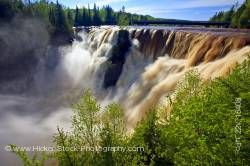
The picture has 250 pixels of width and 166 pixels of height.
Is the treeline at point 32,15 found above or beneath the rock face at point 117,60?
above

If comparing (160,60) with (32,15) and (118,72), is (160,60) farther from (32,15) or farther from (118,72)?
(32,15)

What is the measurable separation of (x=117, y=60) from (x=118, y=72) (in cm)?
322

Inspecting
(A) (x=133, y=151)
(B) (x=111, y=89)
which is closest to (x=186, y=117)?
(A) (x=133, y=151)

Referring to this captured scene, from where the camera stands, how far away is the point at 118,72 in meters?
63.5

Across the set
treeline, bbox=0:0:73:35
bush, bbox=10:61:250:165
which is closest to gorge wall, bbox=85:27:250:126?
bush, bbox=10:61:250:165

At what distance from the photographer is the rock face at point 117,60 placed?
6309cm

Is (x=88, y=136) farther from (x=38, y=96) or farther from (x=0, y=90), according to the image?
(x=0, y=90)

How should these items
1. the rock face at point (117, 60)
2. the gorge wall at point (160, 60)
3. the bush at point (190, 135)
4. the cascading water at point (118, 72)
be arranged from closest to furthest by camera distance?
the bush at point (190, 135) → the gorge wall at point (160, 60) → the cascading water at point (118, 72) → the rock face at point (117, 60)

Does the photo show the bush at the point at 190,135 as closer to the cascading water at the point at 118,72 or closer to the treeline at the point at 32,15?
the cascading water at the point at 118,72

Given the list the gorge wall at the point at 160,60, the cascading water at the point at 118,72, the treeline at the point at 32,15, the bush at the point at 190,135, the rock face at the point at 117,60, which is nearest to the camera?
the bush at the point at 190,135

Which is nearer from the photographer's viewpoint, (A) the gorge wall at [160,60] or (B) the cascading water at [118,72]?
(A) the gorge wall at [160,60]

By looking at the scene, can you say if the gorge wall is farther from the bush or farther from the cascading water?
the bush

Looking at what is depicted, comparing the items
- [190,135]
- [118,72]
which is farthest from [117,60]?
[190,135]

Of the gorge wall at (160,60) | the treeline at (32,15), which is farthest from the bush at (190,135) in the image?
the treeline at (32,15)
